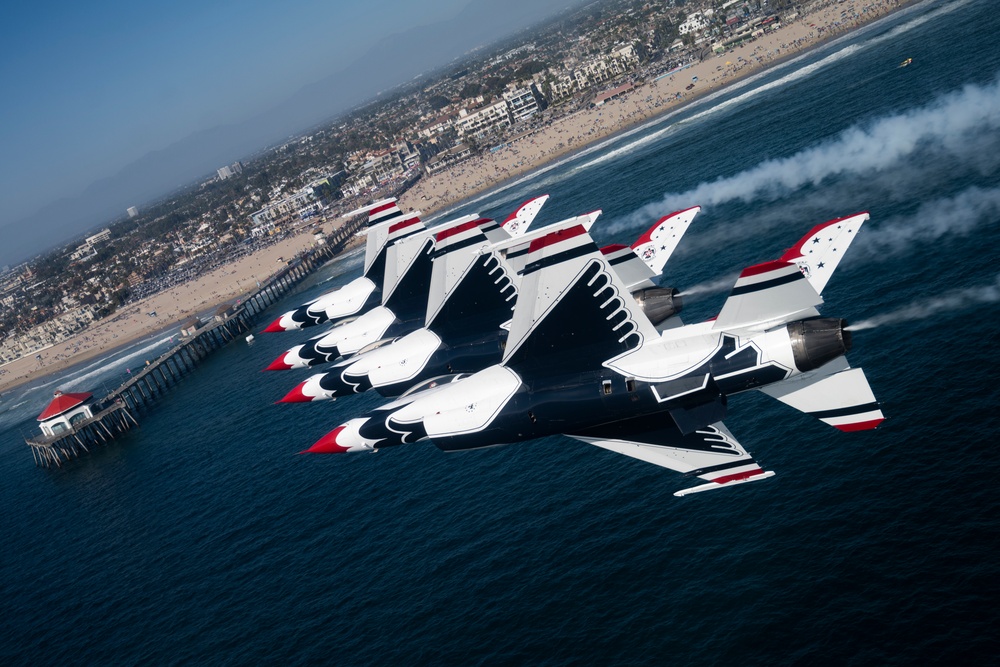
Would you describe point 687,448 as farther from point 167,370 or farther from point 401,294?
point 167,370

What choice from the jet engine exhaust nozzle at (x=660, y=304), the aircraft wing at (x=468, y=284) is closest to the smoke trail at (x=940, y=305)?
the jet engine exhaust nozzle at (x=660, y=304)

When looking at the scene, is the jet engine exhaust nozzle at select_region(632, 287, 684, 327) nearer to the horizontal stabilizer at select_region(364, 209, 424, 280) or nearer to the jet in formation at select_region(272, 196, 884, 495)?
the jet in formation at select_region(272, 196, 884, 495)

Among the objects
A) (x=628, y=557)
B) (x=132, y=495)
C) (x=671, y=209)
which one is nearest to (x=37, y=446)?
(x=132, y=495)

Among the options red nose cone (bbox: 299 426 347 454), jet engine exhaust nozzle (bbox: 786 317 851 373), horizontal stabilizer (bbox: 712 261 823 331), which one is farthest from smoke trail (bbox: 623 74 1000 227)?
red nose cone (bbox: 299 426 347 454)

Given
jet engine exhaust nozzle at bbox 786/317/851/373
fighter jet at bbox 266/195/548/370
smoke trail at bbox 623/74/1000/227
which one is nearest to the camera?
jet engine exhaust nozzle at bbox 786/317/851/373

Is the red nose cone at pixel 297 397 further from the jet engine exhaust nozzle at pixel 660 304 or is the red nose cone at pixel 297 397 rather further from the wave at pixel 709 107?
the wave at pixel 709 107

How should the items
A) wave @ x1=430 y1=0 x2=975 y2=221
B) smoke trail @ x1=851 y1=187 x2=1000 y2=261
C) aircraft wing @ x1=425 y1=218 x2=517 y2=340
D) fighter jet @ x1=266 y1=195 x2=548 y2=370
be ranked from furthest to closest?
wave @ x1=430 y1=0 x2=975 y2=221, smoke trail @ x1=851 y1=187 x2=1000 y2=261, fighter jet @ x1=266 y1=195 x2=548 y2=370, aircraft wing @ x1=425 y1=218 x2=517 y2=340

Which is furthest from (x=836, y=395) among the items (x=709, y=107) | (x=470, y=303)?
(x=709, y=107)
